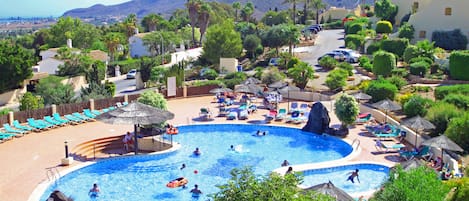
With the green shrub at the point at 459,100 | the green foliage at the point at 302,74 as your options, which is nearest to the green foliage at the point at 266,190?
the green shrub at the point at 459,100

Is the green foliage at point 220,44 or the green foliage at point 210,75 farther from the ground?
the green foliage at point 220,44

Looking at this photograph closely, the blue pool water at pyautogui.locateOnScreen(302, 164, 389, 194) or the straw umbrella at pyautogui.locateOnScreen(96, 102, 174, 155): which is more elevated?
the straw umbrella at pyautogui.locateOnScreen(96, 102, 174, 155)

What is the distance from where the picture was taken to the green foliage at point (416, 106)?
2784 centimetres

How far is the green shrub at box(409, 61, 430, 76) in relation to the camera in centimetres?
3959

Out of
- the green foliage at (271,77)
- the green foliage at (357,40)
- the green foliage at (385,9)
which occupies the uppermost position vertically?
the green foliage at (385,9)

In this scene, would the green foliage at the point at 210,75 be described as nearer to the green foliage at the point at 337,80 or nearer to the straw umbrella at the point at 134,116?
the green foliage at the point at 337,80

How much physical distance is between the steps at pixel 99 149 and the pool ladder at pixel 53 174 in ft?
7.63

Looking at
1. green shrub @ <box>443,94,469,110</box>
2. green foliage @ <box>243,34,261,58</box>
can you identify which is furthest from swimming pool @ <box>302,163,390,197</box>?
green foliage @ <box>243,34,261,58</box>

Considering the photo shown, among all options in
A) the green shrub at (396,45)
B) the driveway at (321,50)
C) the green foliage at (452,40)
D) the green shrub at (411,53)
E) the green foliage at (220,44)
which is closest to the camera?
the driveway at (321,50)

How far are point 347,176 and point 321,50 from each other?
137 feet

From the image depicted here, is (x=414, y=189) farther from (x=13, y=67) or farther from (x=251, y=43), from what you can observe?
(x=251, y=43)

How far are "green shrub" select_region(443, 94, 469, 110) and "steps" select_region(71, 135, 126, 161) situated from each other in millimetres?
18161

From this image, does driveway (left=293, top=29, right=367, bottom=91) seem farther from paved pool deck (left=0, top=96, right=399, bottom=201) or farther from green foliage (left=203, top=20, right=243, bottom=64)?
green foliage (left=203, top=20, right=243, bottom=64)

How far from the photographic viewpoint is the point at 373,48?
52.3 meters
